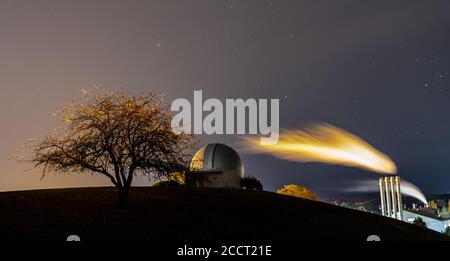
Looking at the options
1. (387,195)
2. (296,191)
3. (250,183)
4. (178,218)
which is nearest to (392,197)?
(387,195)

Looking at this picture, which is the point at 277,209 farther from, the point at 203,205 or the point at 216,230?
the point at 216,230

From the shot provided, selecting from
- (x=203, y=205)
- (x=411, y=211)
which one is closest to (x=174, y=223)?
(x=203, y=205)

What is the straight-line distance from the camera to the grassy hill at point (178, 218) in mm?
32125

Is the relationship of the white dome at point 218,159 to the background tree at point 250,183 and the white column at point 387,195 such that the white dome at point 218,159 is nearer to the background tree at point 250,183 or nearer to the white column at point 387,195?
the background tree at point 250,183

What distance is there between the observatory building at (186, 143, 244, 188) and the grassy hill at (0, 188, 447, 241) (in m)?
20.0

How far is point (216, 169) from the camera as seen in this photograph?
7738cm

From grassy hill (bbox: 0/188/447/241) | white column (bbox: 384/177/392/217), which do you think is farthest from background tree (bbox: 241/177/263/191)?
white column (bbox: 384/177/392/217)

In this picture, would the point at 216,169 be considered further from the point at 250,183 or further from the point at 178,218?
the point at 178,218

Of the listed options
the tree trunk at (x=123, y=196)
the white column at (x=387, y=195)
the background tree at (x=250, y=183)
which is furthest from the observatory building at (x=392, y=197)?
the tree trunk at (x=123, y=196)

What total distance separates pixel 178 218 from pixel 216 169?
3831 cm

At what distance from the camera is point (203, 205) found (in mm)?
46094
